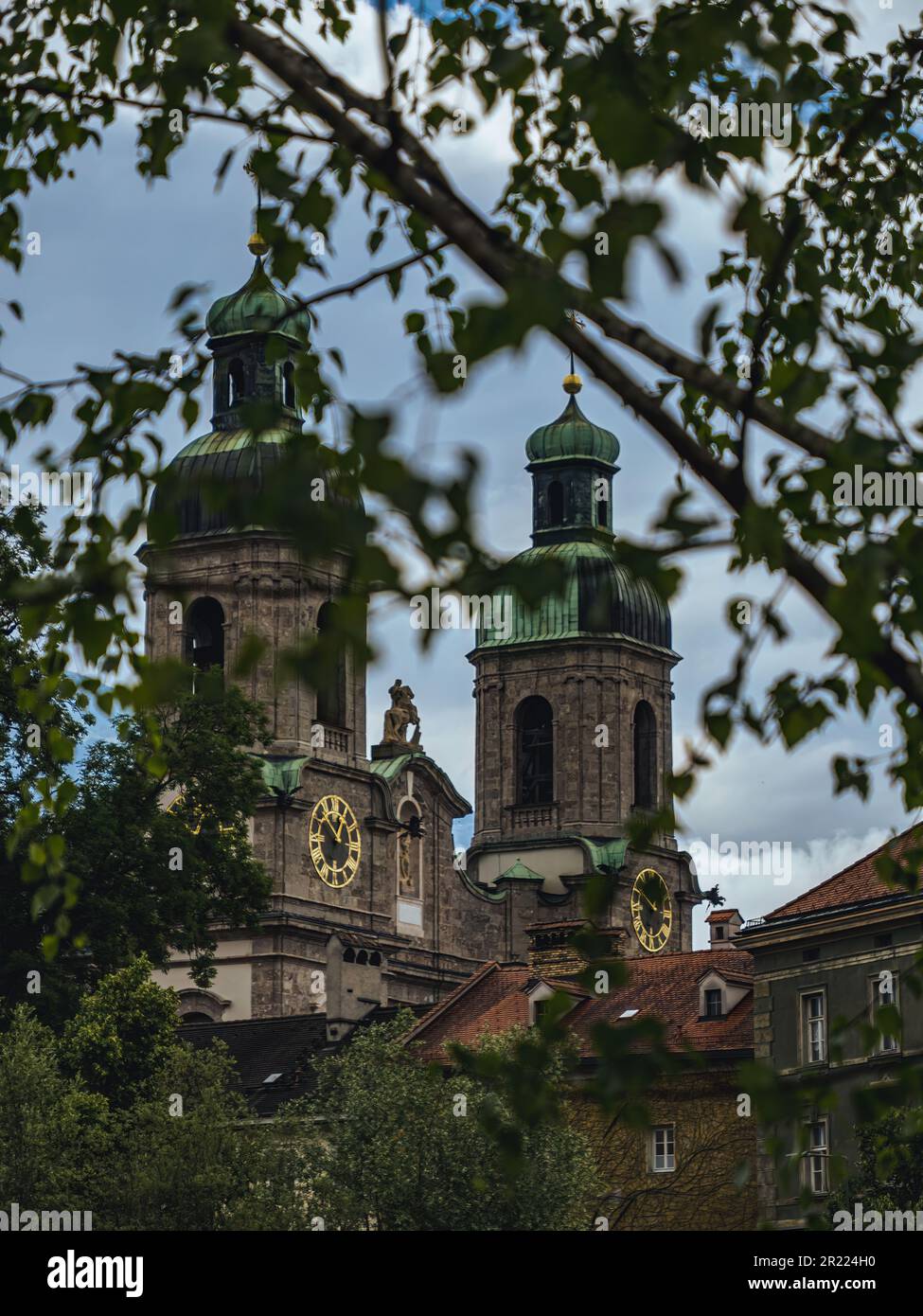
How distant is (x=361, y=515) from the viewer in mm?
7680

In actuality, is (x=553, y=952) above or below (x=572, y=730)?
below

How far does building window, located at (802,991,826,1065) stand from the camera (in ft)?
150

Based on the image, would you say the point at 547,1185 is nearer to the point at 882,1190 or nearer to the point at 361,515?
the point at 882,1190

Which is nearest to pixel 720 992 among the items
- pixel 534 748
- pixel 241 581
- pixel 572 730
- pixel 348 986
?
pixel 348 986

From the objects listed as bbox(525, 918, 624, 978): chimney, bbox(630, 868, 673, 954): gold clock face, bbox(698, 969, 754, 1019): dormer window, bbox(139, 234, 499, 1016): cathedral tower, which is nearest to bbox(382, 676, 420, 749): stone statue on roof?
bbox(139, 234, 499, 1016): cathedral tower

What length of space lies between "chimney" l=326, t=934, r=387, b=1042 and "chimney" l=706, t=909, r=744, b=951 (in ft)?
25.8

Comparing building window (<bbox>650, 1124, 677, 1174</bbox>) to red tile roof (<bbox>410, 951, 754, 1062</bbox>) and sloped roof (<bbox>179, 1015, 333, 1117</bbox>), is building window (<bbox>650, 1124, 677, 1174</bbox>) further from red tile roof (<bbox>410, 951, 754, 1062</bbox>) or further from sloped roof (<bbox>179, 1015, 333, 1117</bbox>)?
sloped roof (<bbox>179, 1015, 333, 1117</bbox>)

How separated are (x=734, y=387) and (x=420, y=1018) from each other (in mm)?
45387

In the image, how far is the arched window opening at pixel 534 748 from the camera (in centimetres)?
9075

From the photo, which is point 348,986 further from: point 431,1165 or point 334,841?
point 334,841

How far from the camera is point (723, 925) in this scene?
60.7 m

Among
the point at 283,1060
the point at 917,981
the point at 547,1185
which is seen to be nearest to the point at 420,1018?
the point at 283,1060

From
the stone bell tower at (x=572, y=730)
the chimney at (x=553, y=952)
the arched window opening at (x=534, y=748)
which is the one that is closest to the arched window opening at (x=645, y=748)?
the stone bell tower at (x=572, y=730)

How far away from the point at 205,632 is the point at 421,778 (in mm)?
8163
